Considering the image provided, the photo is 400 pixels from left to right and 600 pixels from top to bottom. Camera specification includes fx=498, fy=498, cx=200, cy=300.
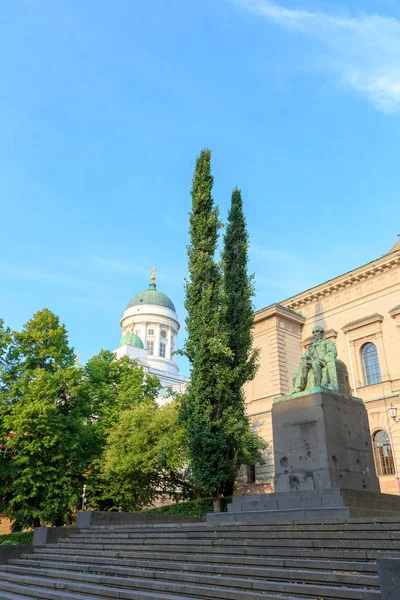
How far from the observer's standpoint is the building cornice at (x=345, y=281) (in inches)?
1115

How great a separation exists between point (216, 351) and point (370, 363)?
12.2m

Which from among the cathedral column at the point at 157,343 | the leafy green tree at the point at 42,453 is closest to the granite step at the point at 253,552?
the leafy green tree at the point at 42,453

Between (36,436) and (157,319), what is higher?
(157,319)

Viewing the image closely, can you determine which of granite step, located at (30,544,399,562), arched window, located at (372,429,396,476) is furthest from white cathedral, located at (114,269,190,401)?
granite step, located at (30,544,399,562)

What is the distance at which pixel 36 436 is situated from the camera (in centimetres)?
2553

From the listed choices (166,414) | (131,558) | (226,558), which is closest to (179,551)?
(131,558)

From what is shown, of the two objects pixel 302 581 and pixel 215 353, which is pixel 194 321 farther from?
pixel 302 581

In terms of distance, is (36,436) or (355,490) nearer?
(355,490)

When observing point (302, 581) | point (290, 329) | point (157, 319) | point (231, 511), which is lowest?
point (302, 581)

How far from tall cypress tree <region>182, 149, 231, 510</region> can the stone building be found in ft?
32.7

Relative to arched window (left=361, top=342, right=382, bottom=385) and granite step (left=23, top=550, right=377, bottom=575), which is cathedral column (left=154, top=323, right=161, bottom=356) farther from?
granite step (left=23, top=550, right=377, bottom=575)

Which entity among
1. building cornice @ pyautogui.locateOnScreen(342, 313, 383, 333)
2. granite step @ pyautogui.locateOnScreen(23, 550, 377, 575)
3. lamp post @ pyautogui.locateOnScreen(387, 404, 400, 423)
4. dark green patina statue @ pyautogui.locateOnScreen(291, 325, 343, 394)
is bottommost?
granite step @ pyautogui.locateOnScreen(23, 550, 377, 575)

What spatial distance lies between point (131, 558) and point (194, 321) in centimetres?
1160

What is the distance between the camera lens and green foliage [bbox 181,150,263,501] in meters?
19.6
